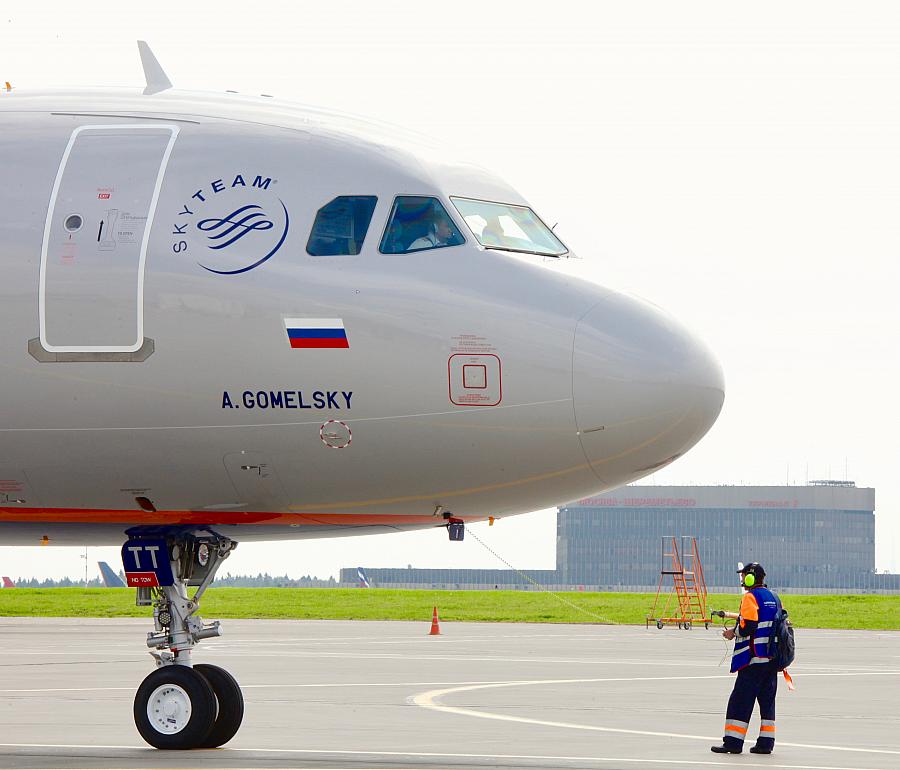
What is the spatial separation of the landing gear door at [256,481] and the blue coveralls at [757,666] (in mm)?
5685

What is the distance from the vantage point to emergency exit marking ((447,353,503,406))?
42.5 ft

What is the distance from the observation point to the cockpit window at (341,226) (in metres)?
13.4

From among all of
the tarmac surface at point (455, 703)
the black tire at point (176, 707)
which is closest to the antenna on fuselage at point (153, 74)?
the black tire at point (176, 707)

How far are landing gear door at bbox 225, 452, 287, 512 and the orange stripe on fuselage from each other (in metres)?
0.26

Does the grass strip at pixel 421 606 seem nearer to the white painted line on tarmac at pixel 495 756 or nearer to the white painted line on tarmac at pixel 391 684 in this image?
the white painted line on tarmac at pixel 391 684

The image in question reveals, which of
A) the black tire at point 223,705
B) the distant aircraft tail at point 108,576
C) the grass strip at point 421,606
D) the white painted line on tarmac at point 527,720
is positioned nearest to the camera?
the black tire at point 223,705

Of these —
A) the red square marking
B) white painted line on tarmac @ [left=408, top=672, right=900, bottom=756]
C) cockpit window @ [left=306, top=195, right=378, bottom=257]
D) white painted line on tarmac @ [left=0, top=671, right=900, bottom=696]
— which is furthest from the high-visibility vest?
white painted line on tarmac @ [left=0, top=671, right=900, bottom=696]

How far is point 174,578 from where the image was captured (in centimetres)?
1531

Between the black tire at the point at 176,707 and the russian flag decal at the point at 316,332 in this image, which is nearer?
the russian flag decal at the point at 316,332

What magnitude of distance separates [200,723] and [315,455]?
3.23 meters

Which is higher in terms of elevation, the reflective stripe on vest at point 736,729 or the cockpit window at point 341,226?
the cockpit window at point 341,226

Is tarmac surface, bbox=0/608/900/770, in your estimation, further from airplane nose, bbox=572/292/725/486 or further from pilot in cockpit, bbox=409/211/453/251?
pilot in cockpit, bbox=409/211/453/251

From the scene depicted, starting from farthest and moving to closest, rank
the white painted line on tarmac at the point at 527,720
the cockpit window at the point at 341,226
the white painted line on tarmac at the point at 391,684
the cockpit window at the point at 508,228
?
1. the white painted line on tarmac at the point at 391,684
2. the white painted line on tarmac at the point at 527,720
3. the cockpit window at the point at 508,228
4. the cockpit window at the point at 341,226

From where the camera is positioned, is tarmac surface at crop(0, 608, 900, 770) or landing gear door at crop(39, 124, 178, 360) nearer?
landing gear door at crop(39, 124, 178, 360)
